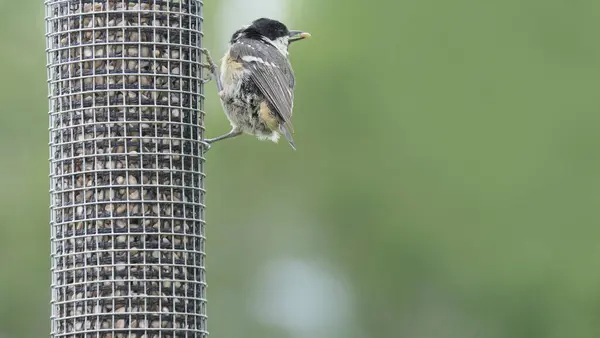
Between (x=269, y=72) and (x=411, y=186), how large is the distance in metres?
20.4

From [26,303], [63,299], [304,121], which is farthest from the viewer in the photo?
[304,121]

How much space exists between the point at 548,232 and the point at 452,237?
1846mm

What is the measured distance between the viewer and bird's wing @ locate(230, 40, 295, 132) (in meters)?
16.1

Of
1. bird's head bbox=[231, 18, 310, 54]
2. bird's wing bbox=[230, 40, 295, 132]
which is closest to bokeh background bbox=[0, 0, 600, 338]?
bird's head bbox=[231, 18, 310, 54]

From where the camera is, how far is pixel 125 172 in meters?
13.9

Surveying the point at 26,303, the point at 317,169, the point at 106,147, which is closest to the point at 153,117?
the point at 106,147

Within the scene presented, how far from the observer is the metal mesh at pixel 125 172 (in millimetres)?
13719

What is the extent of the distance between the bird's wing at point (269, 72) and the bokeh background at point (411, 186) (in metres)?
16.7

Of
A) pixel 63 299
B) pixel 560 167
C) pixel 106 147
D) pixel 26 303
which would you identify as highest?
pixel 560 167

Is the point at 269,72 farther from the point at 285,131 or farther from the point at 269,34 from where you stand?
the point at 269,34

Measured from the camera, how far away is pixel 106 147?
13.9 metres

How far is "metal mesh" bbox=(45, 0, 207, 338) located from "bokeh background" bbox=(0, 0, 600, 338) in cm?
1904

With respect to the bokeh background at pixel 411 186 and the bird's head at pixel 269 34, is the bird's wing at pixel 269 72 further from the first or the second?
the bokeh background at pixel 411 186

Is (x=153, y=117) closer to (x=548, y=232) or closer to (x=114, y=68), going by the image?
(x=114, y=68)
